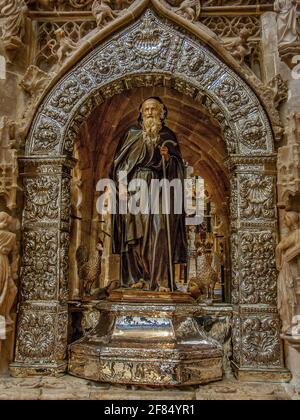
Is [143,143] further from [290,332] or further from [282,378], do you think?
[282,378]

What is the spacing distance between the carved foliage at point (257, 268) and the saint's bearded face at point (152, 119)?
187 centimetres

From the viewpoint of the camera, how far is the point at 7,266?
5.15m

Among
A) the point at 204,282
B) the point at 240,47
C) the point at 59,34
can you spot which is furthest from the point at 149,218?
the point at 59,34

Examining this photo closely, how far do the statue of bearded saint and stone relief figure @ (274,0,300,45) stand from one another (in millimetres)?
1800

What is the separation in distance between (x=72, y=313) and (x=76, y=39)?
149 inches

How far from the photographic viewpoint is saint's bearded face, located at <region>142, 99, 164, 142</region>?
6.06m

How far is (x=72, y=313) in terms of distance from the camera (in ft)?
19.3

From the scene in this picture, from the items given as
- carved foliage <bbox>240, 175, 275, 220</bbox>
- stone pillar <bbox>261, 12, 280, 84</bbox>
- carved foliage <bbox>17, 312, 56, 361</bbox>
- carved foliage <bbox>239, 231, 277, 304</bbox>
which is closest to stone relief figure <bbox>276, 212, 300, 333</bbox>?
carved foliage <bbox>239, 231, 277, 304</bbox>

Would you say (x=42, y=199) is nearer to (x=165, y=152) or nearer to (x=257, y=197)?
(x=165, y=152)

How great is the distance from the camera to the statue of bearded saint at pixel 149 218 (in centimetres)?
586

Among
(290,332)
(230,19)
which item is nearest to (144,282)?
(290,332)

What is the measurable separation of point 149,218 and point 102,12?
9.26ft

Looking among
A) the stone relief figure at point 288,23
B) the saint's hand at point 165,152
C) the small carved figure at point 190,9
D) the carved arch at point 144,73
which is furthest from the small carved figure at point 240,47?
the saint's hand at point 165,152

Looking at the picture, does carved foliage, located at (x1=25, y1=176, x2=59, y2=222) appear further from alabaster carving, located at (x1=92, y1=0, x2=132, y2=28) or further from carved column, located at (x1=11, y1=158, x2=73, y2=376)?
alabaster carving, located at (x1=92, y1=0, x2=132, y2=28)
